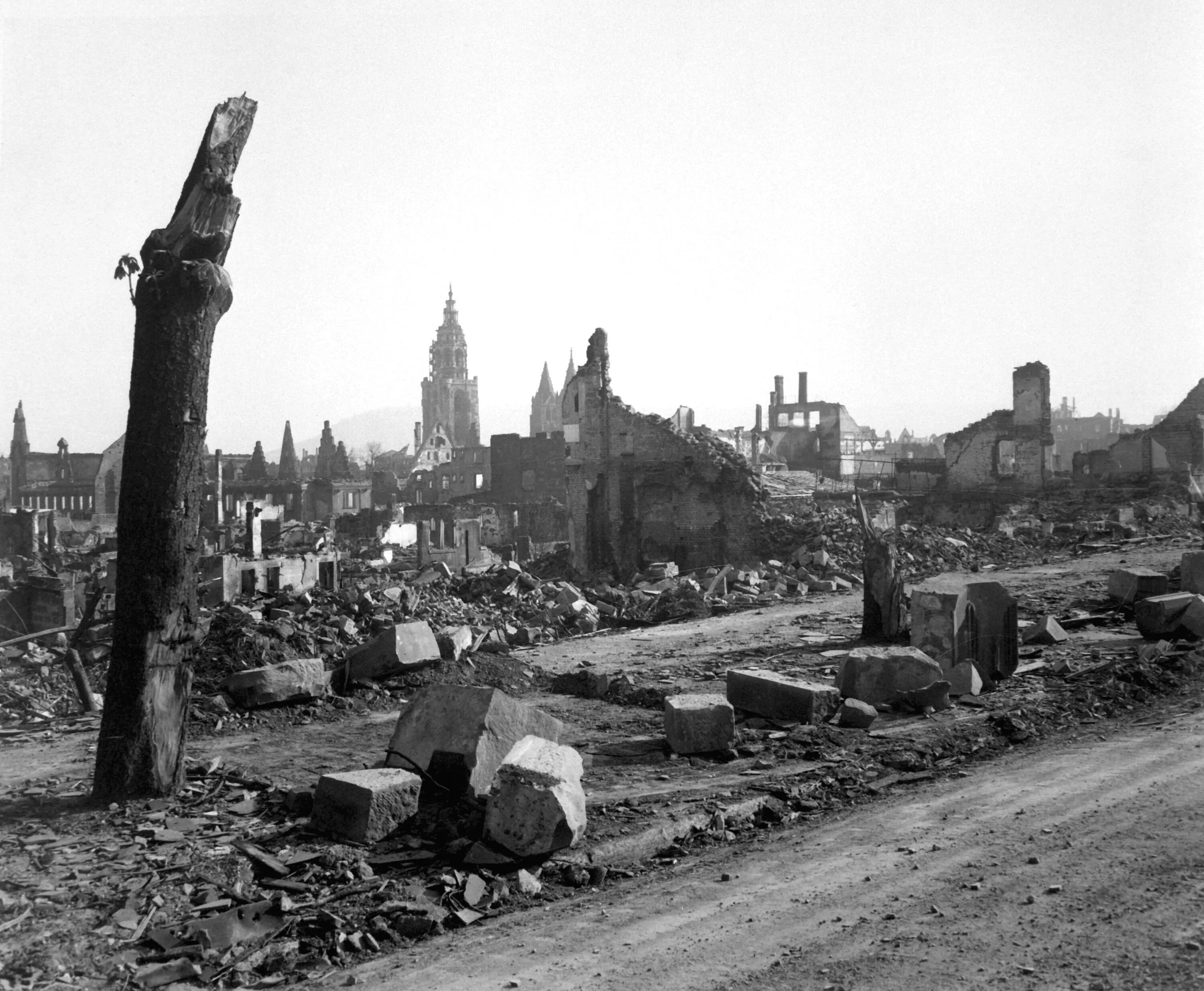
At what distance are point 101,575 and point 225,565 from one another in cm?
600

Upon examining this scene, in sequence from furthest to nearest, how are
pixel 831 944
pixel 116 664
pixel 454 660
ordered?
pixel 454 660, pixel 116 664, pixel 831 944

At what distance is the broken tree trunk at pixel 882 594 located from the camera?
11.6 m

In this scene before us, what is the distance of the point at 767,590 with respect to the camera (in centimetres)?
1758

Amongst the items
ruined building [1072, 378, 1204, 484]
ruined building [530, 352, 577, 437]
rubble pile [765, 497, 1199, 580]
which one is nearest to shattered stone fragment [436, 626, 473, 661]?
rubble pile [765, 497, 1199, 580]

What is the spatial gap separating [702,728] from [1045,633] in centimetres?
573

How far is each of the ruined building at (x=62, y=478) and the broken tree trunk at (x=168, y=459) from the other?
149 feet

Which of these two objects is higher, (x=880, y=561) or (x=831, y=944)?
(x=880, y=561)

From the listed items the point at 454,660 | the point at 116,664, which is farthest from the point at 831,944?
the point at 454,660

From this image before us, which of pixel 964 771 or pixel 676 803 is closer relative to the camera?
pixel 676 803

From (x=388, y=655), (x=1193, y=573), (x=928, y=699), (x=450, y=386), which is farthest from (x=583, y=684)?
(x=450, y=386)

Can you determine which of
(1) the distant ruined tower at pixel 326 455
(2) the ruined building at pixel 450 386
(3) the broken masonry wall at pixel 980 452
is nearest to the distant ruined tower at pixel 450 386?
(2) the ruined building at pixel 450 386

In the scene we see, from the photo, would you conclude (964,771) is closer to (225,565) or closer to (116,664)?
(116,664)

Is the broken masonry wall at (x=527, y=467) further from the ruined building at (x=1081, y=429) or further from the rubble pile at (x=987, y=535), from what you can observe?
the ruined building at (x=1081, y=429)

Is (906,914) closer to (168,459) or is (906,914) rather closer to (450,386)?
(168,459)
